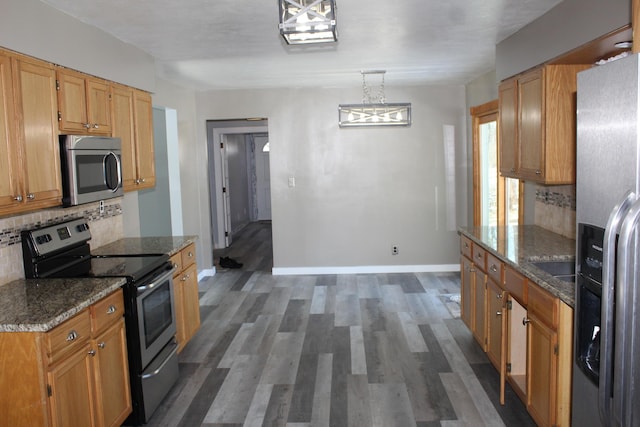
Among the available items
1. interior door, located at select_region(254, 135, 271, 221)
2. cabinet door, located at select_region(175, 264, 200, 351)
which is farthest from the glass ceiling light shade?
interior door, located at select_region(254, 135, 271, 221)

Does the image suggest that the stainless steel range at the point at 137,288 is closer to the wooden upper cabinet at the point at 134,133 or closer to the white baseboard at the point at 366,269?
the wooden upper cabinet at the point at 134,133

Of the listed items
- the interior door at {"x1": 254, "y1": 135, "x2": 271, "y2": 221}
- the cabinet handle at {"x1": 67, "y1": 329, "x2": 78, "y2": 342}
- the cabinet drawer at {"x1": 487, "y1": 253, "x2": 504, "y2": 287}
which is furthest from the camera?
the interior door at {"x1": 254, "y1": 135, "x2": 271, "y2": 221}

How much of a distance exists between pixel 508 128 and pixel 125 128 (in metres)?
2.91

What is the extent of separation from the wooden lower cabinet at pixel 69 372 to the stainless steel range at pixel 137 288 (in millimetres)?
107

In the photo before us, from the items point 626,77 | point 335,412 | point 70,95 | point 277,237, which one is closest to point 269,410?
point 335,412

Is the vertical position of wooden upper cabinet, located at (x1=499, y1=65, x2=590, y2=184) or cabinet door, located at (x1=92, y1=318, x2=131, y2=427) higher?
wooden upper cabinet, located at (x1=499, y1=65, x2=590, y2=184)

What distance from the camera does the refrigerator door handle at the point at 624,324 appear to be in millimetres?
1539

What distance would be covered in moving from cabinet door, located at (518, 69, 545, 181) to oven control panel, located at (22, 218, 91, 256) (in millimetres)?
3071

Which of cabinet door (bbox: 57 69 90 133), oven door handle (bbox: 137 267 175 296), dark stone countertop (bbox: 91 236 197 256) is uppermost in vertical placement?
cabinet door (bbox: 57 69 90 133)

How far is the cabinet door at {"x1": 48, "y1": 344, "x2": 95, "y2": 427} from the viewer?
2.28m

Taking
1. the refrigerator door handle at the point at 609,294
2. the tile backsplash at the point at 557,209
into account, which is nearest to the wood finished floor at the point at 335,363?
the tile backsplash at the point at 557,209

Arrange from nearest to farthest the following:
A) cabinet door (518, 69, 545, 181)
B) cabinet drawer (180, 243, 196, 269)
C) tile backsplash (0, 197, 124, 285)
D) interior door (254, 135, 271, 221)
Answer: tile backsplash (0, 197, 124, 285) < cabinet door (518, 69, 545, 181) < cabinet drawer (180, 243, 196, 269) < interior door (254, 135, 271, 221)

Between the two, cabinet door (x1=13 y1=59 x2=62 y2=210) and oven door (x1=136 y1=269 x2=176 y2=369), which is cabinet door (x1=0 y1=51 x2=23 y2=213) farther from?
oven door (x1=136 y1=269 x2=176 y2=369)

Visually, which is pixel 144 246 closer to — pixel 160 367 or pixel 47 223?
pixel 47 223
